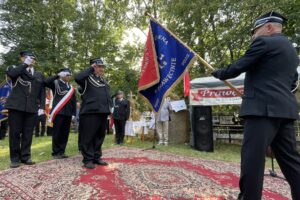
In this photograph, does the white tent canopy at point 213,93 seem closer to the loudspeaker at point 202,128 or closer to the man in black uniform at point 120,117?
the loudspeaker at point 202,128

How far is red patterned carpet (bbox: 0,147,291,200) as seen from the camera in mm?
3417

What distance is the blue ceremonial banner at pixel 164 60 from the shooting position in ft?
15.9

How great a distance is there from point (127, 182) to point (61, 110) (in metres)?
2.55

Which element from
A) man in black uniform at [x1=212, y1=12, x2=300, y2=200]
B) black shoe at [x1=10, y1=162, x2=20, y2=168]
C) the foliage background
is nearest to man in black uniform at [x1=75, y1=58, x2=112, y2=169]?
black shoe at [x1=10, y1=162, x2=20, y2=168]

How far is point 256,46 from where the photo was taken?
2.69m

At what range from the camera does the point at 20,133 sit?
5043 mm

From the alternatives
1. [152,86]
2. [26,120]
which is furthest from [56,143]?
[152,86]

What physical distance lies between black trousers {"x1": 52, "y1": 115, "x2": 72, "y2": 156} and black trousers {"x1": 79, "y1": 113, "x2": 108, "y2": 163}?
2.85ft

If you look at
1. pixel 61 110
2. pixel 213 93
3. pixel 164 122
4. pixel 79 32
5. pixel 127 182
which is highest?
pixel 79 32

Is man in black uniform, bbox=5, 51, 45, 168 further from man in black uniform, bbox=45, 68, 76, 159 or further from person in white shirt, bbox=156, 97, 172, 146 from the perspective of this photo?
person in white shirt, bbox=156, 97, 172, 146

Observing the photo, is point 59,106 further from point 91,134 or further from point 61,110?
point 91,134

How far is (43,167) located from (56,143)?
1179 millimetres

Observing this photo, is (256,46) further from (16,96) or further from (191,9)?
(191,9)

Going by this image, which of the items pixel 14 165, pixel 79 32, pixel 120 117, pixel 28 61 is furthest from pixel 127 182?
pixel 79 32
